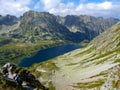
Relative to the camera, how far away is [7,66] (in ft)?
217

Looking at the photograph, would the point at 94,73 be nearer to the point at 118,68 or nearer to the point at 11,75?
the point at 118,68

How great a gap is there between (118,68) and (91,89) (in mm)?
69473

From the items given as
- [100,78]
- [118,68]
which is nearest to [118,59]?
[100,78]

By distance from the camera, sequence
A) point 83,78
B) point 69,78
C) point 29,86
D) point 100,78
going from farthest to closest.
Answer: point 69,78 < point 83,78 < point 100,78 < point 29,86

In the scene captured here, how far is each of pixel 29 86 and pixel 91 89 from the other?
87.0 m

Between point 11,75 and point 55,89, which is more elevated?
point 55,89

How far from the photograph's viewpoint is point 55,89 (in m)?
157

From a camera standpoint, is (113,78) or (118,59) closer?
(113,78)

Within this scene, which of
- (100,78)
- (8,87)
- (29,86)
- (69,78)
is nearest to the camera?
(8,87)

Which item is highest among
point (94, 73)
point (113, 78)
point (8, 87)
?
point (94, 73)

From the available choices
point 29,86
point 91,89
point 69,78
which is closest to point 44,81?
point 69,78

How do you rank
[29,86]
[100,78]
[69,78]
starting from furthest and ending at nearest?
[69,78]
[100,78]
[29,86]

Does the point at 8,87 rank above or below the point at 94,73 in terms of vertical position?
below

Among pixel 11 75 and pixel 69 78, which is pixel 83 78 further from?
pixel 11 75
